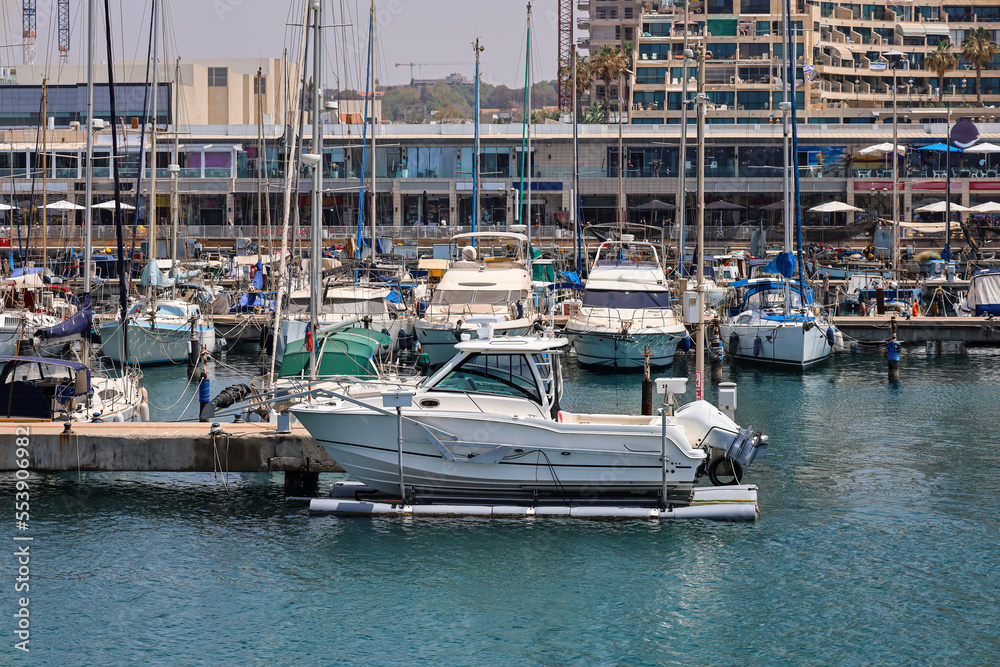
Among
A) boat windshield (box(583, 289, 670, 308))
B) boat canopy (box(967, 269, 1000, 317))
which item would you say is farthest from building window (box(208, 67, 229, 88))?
Answer: boat canopy (box(967, 269, 1000, 317))

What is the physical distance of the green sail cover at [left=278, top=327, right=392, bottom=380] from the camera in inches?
1078

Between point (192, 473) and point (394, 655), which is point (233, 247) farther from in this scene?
point (394, 655)

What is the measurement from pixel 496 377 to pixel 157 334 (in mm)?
23123

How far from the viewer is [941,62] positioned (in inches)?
4710

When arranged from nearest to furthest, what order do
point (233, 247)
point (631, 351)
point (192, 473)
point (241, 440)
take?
1. point (241, 440)
2. point (192, 473)
3. point (631, 351)
4. point (233, 247)

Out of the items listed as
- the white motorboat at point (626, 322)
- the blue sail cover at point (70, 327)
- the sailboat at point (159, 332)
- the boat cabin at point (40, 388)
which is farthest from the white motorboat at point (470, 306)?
the boat cabin at point (40, 388)

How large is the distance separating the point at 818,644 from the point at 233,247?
218ft

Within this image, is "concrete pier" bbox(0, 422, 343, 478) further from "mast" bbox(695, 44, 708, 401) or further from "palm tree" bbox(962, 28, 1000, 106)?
"palm tree" bbox(962, 28, 1000, 106)

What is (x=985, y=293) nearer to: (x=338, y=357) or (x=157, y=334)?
(x=338, y=357)

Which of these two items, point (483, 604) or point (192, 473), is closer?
point (483, 604)

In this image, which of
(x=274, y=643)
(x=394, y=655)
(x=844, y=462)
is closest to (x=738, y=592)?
(x=394, y=655)

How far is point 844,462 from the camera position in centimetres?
2577

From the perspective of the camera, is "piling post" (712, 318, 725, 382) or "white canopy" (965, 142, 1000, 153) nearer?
"piling post" (712, 318, 725, 382)

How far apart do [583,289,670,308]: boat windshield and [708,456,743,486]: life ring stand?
1799cm
